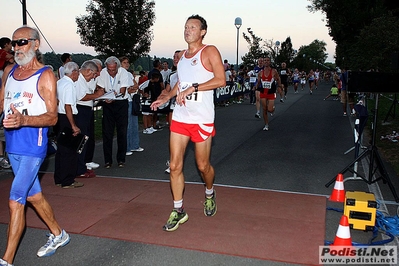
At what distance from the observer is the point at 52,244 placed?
4312 mm

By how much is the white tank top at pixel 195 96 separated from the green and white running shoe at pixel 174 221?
3.52 feet

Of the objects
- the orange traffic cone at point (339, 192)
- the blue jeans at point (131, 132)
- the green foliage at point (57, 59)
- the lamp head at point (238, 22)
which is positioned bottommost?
the orange traffic cone at point (339, 192)

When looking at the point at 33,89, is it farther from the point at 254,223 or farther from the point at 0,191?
the point at 0,191

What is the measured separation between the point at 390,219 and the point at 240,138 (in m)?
6.62

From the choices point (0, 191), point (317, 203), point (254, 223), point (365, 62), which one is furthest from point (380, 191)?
point (365, 62)

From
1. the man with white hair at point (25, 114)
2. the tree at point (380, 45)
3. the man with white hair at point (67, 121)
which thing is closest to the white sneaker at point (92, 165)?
the man with white hair at point (67, 121)

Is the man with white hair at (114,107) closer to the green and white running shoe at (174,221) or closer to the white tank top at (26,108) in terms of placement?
the green and white running shoe at (174,221)

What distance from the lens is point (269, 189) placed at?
6578 mm

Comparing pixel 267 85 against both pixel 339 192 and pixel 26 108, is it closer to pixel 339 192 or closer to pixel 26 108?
pixel 339 192

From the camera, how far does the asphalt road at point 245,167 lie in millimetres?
4230

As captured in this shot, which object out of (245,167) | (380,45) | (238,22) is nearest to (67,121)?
(245,167)

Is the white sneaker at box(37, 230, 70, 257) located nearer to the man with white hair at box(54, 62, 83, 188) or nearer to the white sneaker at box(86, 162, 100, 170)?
the man with white hair at box(54, 62, 83, 188)

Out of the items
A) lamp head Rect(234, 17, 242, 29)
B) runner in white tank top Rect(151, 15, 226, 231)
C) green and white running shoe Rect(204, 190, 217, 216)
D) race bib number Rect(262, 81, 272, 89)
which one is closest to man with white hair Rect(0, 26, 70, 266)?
runner in white tank top Rect(151, 15, 226, 231)

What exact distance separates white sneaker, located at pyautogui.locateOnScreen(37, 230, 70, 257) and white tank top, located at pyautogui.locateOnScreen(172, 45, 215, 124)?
5.78 ft
